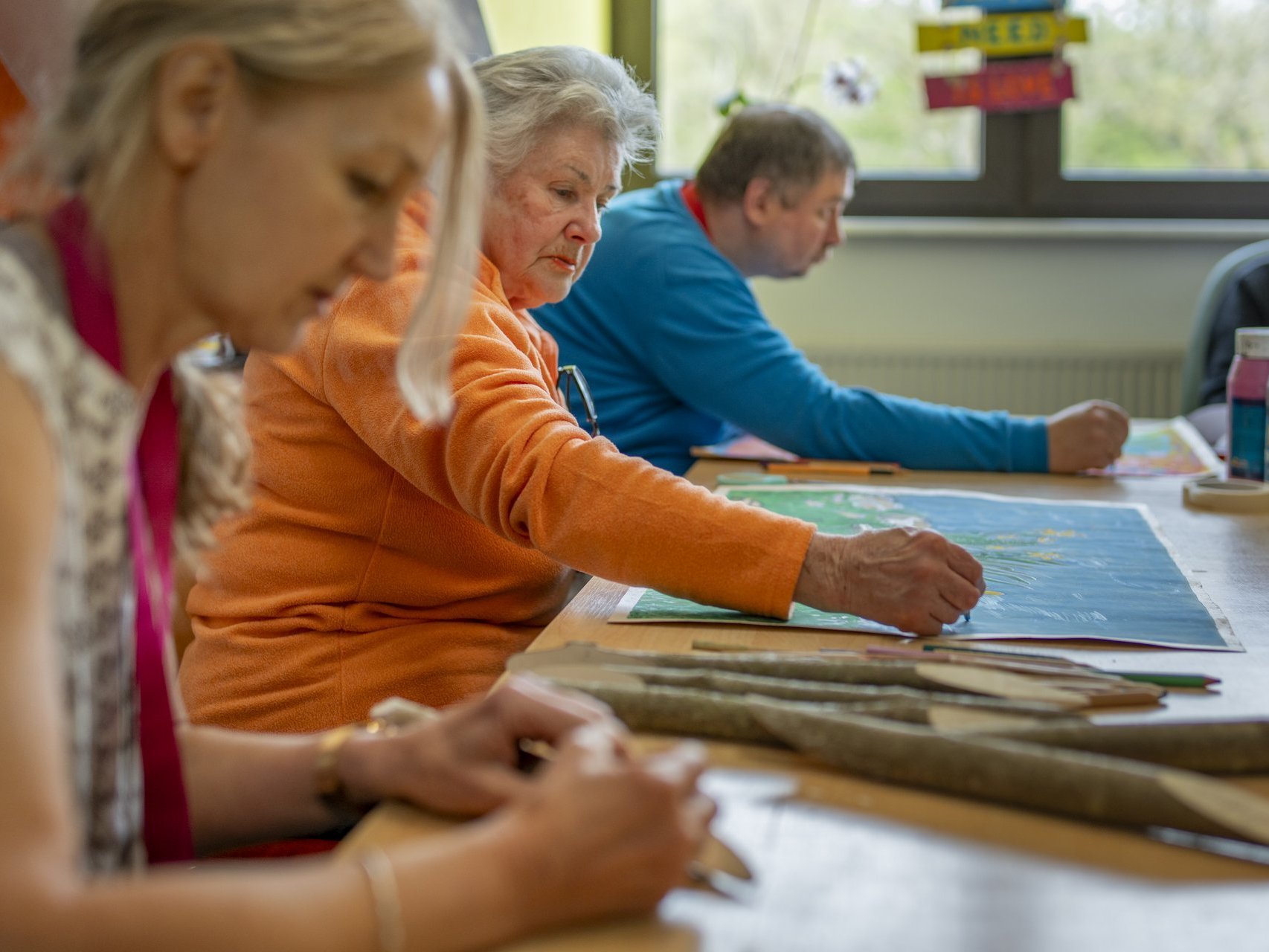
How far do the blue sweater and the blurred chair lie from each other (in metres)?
1.47

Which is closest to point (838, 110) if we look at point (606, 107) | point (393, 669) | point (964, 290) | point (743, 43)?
point (743, 43)

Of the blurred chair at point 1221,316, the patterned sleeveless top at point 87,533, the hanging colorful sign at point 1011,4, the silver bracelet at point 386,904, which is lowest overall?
the blurred chair at point 1221,316

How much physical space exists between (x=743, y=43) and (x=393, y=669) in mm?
2913

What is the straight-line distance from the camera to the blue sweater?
197 cm

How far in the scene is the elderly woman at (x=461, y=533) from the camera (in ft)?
3.58

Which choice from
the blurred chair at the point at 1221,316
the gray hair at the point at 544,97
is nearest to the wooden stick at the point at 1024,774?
the gray hair at the point at 544,97

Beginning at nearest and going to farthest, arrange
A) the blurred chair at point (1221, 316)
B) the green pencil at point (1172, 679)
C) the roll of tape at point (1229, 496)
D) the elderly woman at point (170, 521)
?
the elderly woman at point (170, 521), the green pencil at point (1172, 679), the roll of tape at point (1229, 496), the blurred chair at point (1221, 316)

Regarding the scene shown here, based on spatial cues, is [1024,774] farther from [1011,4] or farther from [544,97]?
[1011,4]

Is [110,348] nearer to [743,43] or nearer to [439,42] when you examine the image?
[439,42]

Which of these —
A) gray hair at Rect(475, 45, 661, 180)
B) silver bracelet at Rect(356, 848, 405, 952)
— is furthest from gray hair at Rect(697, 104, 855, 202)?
silver bracelet at Rect(356, 848, 405, 952)

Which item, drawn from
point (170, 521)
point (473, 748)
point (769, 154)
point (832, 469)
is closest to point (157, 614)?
point (170, 521)

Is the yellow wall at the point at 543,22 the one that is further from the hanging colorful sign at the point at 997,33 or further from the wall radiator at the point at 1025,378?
the wall radiator at the point at 1025,378

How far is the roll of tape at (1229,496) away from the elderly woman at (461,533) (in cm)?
72

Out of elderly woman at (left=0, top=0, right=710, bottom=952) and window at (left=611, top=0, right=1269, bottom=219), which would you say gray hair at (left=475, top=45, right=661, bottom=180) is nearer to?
elderly woman at (left=0, top=0, right=710, bottom=952)
